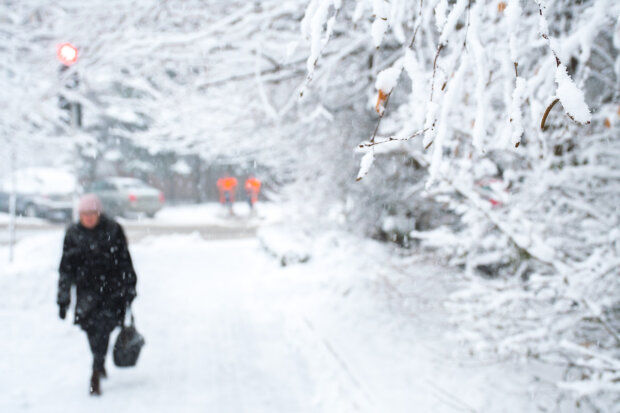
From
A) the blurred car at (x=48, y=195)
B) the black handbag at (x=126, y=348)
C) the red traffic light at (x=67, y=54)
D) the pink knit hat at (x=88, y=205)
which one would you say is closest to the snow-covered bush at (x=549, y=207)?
the pink knit hat at (x=88, y=205)

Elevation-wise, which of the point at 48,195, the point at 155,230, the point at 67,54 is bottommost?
the point at 155,230

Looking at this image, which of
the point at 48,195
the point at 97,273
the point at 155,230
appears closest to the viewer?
the point at 97,273

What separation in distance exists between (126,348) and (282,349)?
194 centimetres

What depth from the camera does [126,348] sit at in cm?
412

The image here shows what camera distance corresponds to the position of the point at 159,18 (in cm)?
545

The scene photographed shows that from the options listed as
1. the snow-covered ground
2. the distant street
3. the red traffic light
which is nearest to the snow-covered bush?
the snow-covered ground

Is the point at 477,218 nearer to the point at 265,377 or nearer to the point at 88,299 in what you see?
the point at 265,377

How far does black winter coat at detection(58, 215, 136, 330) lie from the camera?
13.1 ft

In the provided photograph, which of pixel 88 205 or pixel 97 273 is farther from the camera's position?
pixel 97 273

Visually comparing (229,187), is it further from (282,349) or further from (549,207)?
(549,207)

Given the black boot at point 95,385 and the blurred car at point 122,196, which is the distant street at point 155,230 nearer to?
the blurred car at point 122,196

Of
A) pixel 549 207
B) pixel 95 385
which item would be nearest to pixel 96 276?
pixel 95 385

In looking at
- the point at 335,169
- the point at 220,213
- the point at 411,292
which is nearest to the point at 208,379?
the point at 411,292

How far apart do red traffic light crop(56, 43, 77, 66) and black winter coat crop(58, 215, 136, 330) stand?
2.15m
